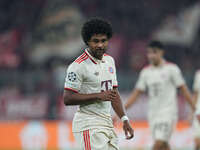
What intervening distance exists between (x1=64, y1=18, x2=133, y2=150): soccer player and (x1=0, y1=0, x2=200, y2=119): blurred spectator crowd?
1030cm

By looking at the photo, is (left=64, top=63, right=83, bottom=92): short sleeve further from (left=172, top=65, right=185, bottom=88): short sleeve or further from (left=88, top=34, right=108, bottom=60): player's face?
(left=172, top=65, right=185, bottom=88): short sleeve

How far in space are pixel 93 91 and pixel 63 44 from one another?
39.2 ft

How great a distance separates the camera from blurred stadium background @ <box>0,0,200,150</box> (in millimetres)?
14320

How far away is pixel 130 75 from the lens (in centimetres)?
1450

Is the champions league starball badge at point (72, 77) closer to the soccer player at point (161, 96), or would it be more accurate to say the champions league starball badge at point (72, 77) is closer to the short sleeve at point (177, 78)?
the soccer player at point (161, 96)

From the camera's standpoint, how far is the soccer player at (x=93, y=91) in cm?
464

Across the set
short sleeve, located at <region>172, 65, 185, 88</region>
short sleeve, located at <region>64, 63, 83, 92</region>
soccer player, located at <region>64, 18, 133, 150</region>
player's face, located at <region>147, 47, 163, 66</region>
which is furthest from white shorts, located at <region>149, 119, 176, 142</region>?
short sleeve, located at <region>64, 63, 83, 92</region>

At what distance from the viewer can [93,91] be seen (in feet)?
15.7

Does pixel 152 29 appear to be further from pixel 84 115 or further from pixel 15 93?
pixel 84 115

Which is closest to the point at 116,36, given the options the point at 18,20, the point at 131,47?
the point at 131,47

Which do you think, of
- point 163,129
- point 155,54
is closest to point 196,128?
point 163,129

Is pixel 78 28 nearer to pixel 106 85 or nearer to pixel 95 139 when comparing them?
pixel 106 85

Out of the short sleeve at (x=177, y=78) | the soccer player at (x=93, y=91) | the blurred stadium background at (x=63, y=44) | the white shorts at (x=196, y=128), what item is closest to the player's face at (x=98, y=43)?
the soccer player at (x=93, y=91)

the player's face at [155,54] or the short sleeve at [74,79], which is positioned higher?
the player's face at [155,54]
